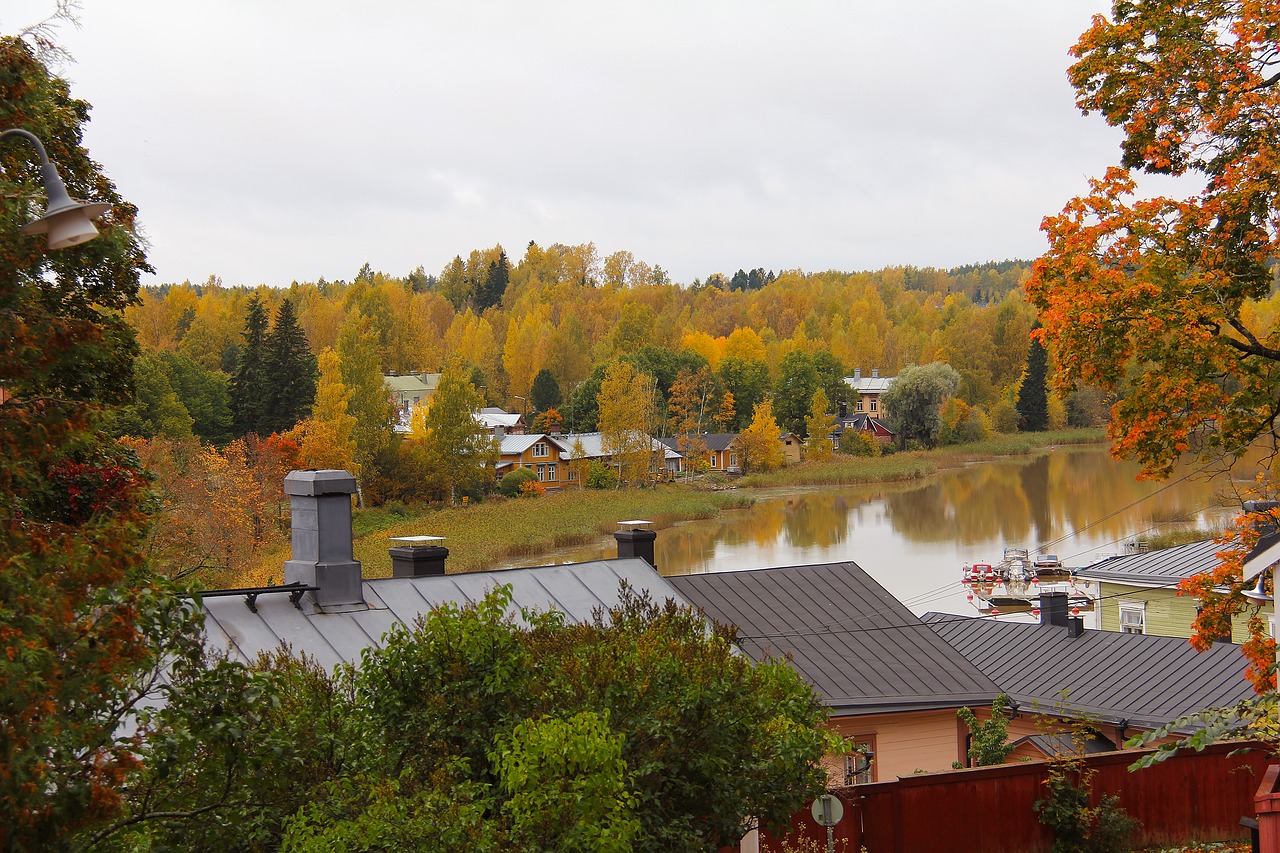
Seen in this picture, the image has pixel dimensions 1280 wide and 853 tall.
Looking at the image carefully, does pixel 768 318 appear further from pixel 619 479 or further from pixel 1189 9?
pixel 1189 9

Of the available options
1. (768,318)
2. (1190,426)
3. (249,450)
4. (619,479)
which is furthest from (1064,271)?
(768,318)

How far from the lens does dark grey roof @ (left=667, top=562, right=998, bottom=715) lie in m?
13.9

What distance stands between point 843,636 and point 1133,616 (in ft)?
36.6

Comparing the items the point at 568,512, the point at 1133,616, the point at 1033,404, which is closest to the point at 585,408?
the point at 568,512

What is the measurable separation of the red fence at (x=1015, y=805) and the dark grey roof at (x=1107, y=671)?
2.36 metres

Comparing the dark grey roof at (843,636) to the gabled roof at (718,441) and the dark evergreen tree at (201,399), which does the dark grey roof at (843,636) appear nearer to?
the dark evergreen tree at (201,399)

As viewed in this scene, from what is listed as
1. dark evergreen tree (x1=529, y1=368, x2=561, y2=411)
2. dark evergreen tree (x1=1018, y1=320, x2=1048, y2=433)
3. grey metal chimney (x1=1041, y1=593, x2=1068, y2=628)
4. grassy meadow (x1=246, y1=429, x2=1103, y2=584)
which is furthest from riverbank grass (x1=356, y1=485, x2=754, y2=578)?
dark evergreen tree (x1=1018, y1=320, x2=1048, y2=433)

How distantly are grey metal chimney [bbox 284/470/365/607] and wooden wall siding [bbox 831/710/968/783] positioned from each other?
5.52 meters

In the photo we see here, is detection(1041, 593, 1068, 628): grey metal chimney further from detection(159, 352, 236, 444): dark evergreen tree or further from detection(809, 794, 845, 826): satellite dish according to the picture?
detection(159, 352, 236, 444): dark evergreen tree

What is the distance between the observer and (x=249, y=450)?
165ft

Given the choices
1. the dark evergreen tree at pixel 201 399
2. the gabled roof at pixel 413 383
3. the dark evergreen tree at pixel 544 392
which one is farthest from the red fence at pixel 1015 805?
the gabled roof at pixel 413 383

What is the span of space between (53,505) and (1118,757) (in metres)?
9.87

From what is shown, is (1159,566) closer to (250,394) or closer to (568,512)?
(568,512)

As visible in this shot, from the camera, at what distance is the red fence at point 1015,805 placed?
1126 cm
